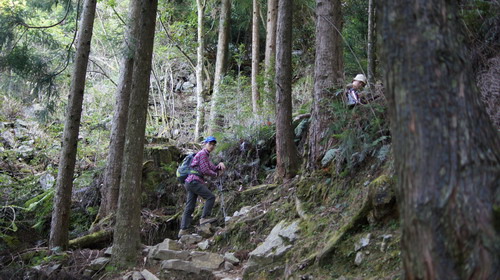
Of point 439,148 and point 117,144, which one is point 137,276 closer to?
point 117,144

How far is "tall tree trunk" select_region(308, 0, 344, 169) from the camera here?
25.5 feet

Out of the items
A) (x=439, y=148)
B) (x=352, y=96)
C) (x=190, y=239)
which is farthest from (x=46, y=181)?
(x=439, y=148)

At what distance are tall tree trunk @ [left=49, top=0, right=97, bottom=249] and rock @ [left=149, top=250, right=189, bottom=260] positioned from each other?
228 centimetres

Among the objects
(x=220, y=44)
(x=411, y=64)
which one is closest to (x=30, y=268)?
(x=411, y=64)

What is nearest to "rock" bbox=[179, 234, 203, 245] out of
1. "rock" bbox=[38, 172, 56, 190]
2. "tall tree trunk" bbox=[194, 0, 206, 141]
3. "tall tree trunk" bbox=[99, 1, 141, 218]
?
"tall tree trunk" bbox=[99, 1, 141, 218]

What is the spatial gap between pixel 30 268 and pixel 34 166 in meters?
8.23

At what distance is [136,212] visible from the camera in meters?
7.89

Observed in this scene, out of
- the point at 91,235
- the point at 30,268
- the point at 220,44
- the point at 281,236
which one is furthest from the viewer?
the point at 220,44

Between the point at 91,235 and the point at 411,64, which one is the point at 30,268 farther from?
the point at 411,64

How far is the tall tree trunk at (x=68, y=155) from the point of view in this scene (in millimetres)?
8758

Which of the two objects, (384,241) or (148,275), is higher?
(384,241)

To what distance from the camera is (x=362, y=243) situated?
530 cm

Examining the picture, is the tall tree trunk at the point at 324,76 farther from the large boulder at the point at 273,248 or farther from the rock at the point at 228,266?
the rock at the point at 228,266

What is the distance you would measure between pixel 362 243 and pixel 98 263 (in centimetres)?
501
